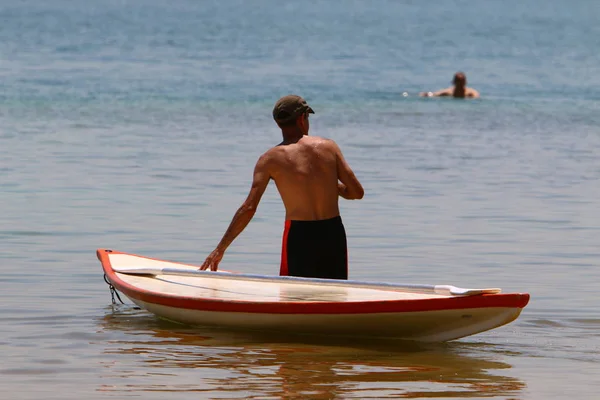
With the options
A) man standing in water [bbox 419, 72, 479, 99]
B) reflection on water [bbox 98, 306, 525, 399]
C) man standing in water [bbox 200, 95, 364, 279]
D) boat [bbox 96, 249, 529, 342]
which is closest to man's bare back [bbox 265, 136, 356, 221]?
man standing in water [bbox 200, 95, 364, 279]

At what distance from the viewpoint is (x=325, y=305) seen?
8.44m

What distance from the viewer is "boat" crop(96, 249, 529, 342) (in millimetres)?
8211

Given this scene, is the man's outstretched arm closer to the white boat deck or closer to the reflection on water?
the white boat deck

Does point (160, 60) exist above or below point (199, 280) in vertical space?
above

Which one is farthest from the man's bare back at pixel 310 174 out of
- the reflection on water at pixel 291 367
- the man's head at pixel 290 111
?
the reflection on water at pixel 291 367

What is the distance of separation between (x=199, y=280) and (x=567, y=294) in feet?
9.60

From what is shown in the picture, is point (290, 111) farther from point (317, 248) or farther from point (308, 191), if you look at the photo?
point (317, 248)

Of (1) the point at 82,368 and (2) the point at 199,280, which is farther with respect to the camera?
(2) the point at 199,280

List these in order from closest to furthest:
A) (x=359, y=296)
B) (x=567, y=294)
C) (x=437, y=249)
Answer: (x=359, y=296), (x=567, y=294), (x=437, y=249)

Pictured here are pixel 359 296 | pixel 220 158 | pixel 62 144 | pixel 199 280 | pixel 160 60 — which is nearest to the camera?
pixel 359 296

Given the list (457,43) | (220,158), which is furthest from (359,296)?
(457,43)

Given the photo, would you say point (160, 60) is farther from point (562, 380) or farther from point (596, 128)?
point (562, 380)

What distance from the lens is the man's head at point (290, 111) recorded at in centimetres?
876

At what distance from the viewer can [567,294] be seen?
10.9 metres
